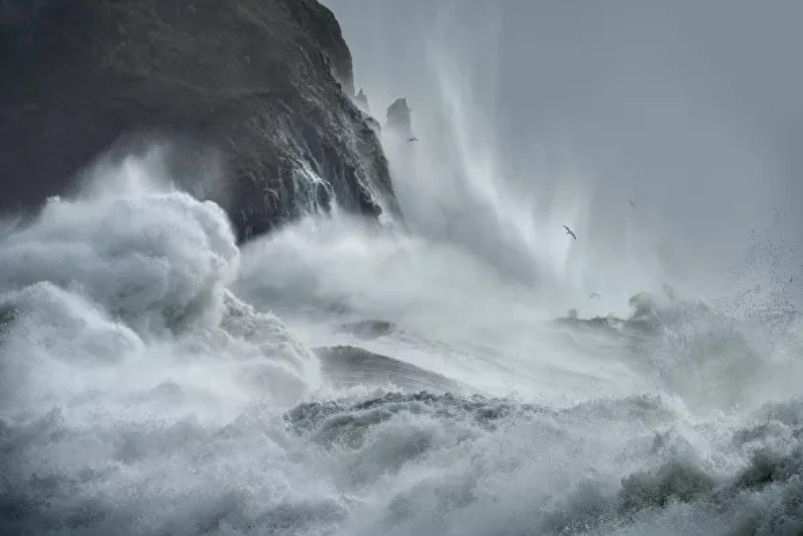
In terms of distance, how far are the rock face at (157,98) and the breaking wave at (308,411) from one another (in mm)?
3877

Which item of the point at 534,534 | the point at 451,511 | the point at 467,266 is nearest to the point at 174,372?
the point at 451,511

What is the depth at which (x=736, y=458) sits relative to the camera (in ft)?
40.9

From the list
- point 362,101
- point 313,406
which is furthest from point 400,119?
point 313,406

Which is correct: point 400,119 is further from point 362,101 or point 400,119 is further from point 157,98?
point 157,98

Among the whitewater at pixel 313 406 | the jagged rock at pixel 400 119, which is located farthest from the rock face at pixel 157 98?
the jagged rock at pixel 400 119

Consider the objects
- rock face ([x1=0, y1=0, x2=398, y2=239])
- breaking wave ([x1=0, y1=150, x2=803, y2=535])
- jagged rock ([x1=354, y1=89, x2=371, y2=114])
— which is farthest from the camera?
jagged rock ([x1=354, y1=89, x2=371, y2=114])

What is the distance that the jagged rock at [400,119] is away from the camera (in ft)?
247

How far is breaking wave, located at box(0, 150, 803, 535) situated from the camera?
12758 millimetres

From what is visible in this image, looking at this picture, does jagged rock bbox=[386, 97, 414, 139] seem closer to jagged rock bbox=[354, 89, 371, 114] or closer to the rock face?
jagged rock bbox=[354, 89, 371, 114]

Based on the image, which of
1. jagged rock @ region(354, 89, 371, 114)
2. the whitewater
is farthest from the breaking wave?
jagged rock @ region(354, 89, 371, 114)

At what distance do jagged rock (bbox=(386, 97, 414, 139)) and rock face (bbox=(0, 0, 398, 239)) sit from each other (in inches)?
943

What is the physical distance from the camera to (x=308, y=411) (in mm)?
21297

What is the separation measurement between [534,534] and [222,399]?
1427 cm

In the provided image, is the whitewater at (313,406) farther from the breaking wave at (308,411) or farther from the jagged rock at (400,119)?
the jagged rock at (400,119)
